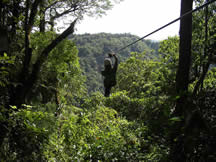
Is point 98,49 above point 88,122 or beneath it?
above

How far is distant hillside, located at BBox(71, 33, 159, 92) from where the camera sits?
6992 centimetres

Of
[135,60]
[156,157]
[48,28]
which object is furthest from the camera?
[135,60]

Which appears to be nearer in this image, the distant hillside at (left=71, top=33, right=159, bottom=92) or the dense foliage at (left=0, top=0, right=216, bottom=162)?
the dense foliage at (left=0, top=0, right=216, bottom=162)

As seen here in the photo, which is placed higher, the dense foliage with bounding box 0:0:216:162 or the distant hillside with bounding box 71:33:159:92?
the distant hillside with bounding box 71:33:159:92

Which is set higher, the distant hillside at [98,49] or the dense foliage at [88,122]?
the distant hillside at [98,49]

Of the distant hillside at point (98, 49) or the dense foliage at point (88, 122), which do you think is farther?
the distant hillside at point (98, 49)

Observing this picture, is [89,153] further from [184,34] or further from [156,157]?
[184,34]

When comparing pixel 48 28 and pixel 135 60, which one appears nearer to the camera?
pixel 48 28

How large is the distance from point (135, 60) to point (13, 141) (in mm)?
18964

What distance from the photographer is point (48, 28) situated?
8.49m

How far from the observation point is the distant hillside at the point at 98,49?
69919 mm

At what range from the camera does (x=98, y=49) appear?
8506 centimetres

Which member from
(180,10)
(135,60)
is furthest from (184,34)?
(135,60)

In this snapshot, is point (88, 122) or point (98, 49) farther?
point (98, 49)
